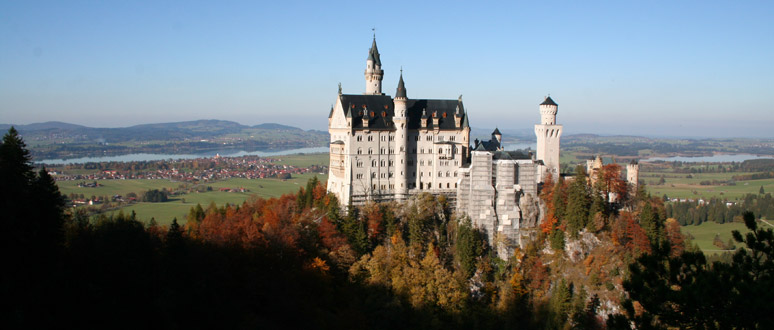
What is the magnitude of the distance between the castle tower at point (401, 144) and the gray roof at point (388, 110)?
1152 millimetres

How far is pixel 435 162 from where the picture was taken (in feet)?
204

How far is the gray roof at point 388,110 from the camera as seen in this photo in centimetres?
6078

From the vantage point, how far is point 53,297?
29188 mm

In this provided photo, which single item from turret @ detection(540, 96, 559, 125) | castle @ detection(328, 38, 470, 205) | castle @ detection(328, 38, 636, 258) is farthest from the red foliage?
turret @ detection(540, 96, 559, 125)

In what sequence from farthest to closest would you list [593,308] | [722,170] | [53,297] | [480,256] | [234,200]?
1. [722,170]
2. [234,200]
3. [480,256]
4. [593,308]
5. [53,297]

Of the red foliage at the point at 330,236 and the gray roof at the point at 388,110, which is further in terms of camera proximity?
the gray roof at the point at 388,110

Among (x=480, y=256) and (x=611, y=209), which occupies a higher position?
(x=611, y=209)

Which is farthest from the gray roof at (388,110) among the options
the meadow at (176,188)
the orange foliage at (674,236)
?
the meadow at (176,188)

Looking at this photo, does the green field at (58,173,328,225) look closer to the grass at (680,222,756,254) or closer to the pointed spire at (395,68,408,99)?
the pointed spire at (395,68,408,99)

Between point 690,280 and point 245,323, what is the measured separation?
28042 millimetres

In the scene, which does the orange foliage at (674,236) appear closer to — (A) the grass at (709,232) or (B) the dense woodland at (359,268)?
(B) the dense woodland at (359,268)

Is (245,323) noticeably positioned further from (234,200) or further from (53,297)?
(234,200)

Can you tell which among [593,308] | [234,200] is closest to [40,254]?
[593,308]

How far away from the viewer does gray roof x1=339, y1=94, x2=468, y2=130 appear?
60.8 m
